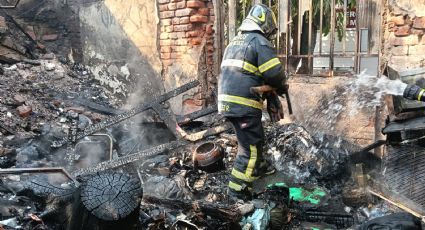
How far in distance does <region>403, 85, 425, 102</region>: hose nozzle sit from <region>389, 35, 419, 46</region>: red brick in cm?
134

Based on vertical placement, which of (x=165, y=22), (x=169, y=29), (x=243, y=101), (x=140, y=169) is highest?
(x=165, y=22)

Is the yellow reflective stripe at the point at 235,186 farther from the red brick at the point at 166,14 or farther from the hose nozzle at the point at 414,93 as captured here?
the red brick at the point at 166,14

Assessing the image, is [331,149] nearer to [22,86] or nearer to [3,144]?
[3,144]

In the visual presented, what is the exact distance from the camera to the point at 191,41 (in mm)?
5875

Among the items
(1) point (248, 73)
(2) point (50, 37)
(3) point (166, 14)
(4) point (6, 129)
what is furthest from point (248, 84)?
(2) point (50, 37)

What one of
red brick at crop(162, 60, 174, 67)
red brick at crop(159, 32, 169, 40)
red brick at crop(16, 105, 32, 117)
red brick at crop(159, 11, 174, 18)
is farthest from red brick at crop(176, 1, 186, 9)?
red brick at crop(16, 105, 32, 117)

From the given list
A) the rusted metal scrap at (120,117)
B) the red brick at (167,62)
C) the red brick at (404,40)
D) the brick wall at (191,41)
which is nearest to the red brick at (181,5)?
the brick wall at (191,41)

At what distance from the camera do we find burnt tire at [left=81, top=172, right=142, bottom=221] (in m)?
2.66

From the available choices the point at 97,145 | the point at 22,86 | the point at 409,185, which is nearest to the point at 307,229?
the point at 409,185

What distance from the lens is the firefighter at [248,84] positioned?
12.3 feet

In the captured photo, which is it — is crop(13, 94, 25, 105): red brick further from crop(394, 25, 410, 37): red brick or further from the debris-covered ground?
crop(394, 25, 410, 37): red brick

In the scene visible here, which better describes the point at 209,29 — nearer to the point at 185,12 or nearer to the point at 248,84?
the point at 185,12

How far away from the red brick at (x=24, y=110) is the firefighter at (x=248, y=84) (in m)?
2.99

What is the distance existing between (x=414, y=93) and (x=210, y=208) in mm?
1894
